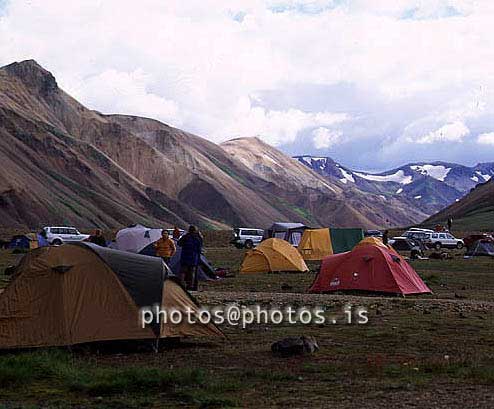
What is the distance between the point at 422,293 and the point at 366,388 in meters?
13.4

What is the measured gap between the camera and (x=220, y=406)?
9.16 metres

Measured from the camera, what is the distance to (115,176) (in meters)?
112

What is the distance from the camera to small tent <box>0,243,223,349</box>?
41.7ft

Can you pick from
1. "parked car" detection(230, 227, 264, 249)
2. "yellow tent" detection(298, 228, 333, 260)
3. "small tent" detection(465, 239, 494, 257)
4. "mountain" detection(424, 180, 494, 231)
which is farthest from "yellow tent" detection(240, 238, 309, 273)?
"mountain" detection(424, 180, 494, 231)

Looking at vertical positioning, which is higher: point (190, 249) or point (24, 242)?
point (24, 242)

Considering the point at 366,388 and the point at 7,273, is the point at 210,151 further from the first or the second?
the point at 366,388

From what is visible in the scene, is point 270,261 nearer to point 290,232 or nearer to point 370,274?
point 370,274

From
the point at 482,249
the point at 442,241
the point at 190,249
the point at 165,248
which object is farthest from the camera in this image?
the point at 442,241

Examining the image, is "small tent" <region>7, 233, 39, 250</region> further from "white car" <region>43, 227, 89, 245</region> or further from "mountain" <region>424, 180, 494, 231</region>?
"mountain" <region>424, 180, 494, 231</region>

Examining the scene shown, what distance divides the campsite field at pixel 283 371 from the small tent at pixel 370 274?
16.4 ft

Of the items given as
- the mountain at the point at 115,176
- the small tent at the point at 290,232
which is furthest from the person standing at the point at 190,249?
the mountain at the point at 115,176

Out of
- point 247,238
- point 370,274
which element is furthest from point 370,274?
point 247,238

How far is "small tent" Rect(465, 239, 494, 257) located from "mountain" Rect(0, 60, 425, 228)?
48.5m

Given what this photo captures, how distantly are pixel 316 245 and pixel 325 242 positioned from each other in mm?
550
